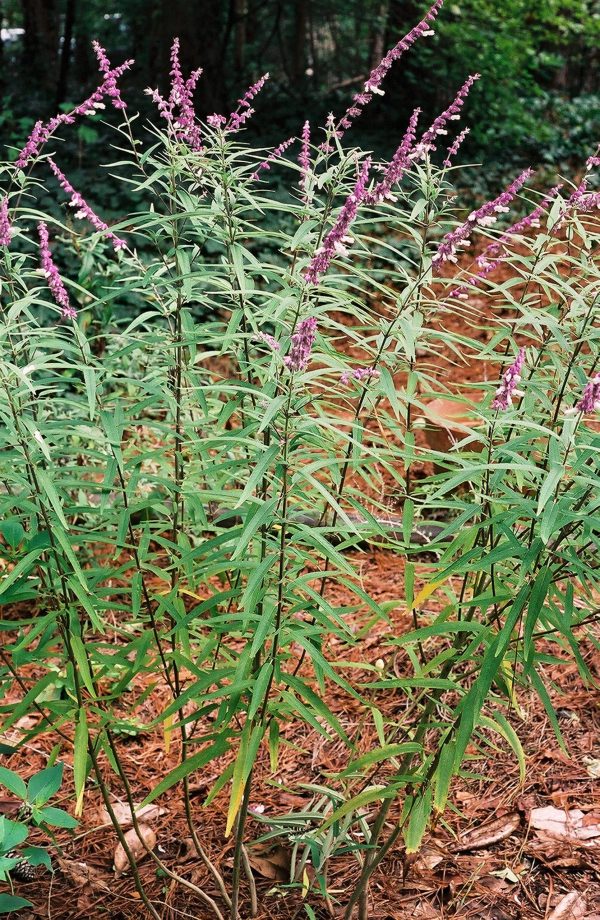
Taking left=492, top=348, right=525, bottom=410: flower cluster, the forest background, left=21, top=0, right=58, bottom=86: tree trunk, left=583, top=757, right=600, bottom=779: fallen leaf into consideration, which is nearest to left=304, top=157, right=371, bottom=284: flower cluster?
left=492, top=348, right=525, bottom=410: flower cluster

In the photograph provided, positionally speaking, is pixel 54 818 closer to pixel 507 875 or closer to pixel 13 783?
pixel 13 783

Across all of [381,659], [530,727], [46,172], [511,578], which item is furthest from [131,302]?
[511,578]

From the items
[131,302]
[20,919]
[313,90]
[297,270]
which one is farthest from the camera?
[313,90]

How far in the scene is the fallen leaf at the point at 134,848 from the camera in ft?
8.63

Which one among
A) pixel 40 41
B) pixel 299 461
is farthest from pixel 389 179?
pixel 40 41

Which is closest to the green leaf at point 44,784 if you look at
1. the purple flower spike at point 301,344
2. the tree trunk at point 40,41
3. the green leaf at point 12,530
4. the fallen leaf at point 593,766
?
the green leaf at point 12,530

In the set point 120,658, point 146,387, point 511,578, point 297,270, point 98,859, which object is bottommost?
point 98,859

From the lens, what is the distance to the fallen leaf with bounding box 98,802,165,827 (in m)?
2.82

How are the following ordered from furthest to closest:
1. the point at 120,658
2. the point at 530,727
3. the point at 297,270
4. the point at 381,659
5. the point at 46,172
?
the point at 46,172 < the point at 381,659 < the point at 530,727 < the point at 120,658 < the point at 297,270

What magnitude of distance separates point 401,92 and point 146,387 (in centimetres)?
1012

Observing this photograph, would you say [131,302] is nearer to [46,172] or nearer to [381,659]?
[46,172]

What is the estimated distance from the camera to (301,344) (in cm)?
154

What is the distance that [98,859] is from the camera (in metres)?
2.68

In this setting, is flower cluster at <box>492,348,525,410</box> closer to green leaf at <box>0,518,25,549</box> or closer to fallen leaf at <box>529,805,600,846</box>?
green leaf at <box>0,518,25,549</box>
